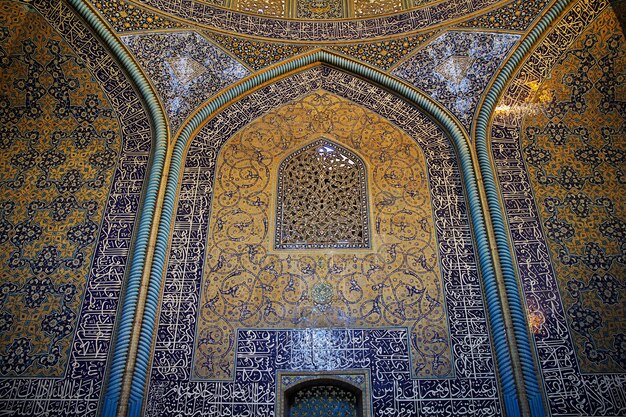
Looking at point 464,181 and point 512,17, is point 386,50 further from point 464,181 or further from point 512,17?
point 464,181

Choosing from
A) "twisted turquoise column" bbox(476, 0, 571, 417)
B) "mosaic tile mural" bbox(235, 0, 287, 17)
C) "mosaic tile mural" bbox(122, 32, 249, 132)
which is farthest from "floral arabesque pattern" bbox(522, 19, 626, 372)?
"mosaic tile mural" bbox(122, 32, 249, 132)

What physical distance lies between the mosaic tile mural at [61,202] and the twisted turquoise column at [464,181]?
30 cm

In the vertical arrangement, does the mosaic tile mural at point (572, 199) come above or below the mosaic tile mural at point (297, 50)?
below

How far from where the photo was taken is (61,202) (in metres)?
5.63

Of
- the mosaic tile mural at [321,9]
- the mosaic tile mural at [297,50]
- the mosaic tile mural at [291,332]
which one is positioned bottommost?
the mosaic tile mural at [291,332]

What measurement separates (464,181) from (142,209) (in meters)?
3.10

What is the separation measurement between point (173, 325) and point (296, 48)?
3.28 metres

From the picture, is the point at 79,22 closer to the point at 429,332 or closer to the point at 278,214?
the point at 278,214

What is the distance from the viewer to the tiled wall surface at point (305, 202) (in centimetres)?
479

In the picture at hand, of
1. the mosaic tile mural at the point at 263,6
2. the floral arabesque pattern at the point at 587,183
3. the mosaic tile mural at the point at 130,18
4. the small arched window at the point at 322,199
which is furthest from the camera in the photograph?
the mosaic tile mural at the point at 263,6

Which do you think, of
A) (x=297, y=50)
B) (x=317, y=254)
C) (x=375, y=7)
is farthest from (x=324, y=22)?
(x=317, y=254)

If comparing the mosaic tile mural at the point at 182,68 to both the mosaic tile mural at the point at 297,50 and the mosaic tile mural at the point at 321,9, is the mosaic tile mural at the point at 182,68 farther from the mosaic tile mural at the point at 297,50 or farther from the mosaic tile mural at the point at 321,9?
the mosaic tile mural at the point at 321,9

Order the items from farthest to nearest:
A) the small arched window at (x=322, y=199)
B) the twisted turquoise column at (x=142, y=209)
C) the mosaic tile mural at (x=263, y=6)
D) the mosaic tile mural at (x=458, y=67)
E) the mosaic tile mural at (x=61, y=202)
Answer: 1. the mosaic tile mural at (x=263, y=6)
2. the mosaic tile mural at (x=458, y=67)
3. the small arched window at (x=322, y=199)
4. the mosaic tile mural at (x=61, y=202)
5. the twisted turquoise column at (x=142, y=209)

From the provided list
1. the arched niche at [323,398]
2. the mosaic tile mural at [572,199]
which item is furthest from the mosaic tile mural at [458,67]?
the arched niche at [323,398]
